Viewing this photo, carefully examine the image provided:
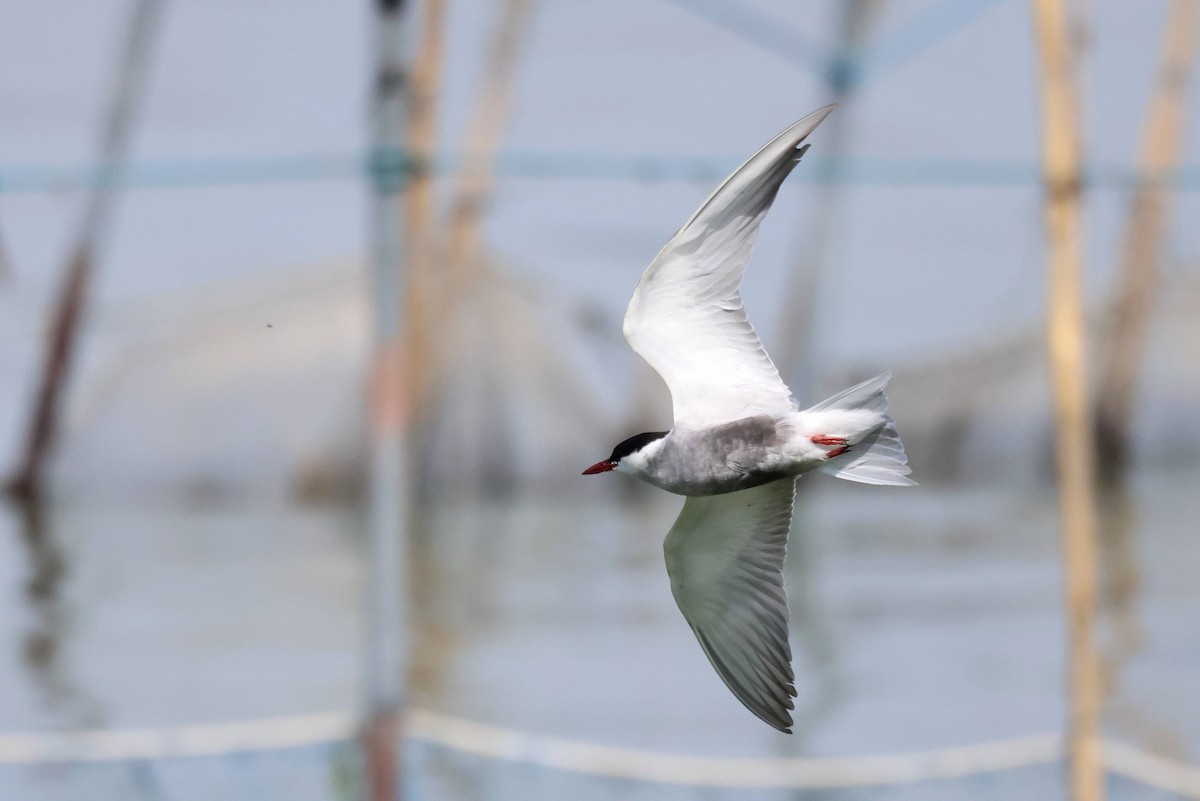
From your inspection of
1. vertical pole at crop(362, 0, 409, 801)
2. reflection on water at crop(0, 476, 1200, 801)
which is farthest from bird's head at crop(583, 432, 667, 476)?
reflection on water at crop(0, 476, 1200, 801)

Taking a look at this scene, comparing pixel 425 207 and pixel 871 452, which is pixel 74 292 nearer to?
pixel 425 207

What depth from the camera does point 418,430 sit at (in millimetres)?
5043

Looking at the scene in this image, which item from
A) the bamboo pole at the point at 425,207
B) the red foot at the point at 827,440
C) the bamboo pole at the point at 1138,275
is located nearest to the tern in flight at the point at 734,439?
the red foot at the point at 827,440

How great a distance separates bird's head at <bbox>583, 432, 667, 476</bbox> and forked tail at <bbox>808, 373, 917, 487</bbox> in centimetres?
9

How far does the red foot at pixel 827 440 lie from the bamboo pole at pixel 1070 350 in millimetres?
1966

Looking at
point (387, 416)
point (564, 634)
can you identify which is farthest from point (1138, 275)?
point (387, 416)

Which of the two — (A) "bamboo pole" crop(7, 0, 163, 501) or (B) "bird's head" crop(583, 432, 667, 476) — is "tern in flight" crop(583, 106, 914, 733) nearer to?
(B) "bird's head" crop(583, 432, 667, 476)

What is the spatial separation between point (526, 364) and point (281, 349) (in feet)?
3.86

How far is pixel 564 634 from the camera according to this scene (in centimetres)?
597

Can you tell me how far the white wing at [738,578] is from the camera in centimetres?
110

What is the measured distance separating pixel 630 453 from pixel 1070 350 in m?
2.02

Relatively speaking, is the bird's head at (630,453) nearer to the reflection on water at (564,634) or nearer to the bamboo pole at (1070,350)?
the bamboo pole at (1070,350)

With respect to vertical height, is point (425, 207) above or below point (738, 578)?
above

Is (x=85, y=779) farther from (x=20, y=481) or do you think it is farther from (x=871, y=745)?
(x=20, y=481)
